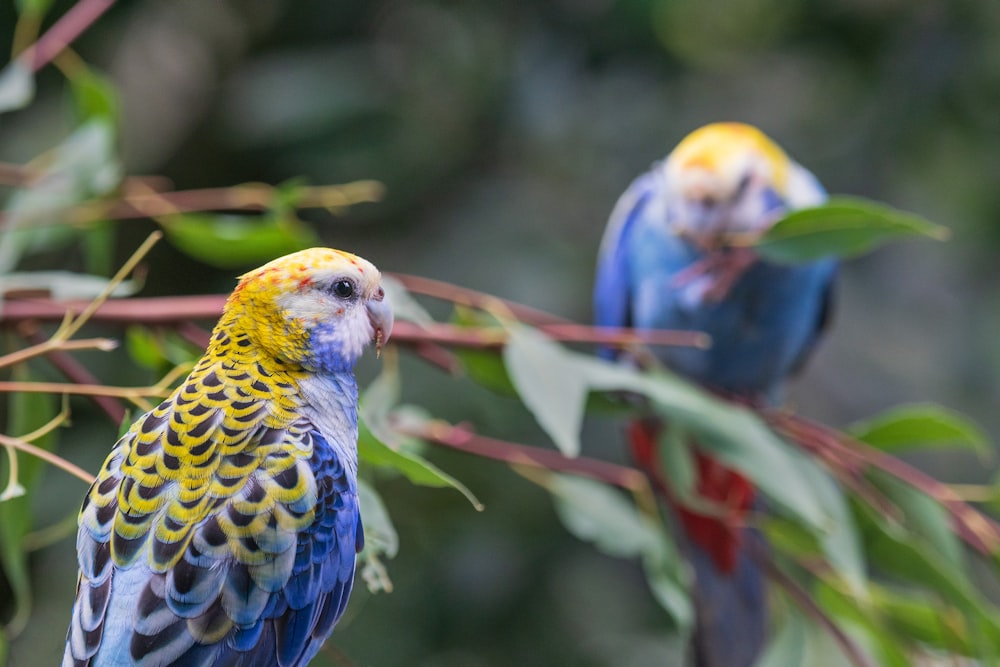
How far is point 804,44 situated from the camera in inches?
113

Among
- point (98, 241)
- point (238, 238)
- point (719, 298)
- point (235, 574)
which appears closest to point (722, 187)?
point (719, 298)

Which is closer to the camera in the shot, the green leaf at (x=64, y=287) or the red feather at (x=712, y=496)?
the green leaf at (x=64, y=287)

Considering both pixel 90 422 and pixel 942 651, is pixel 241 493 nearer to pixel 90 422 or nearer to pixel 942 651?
pixel 942 651

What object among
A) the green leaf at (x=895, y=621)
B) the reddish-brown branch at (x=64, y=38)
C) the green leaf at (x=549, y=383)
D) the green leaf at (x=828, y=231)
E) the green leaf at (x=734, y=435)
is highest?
the reddish-brown branch at (x=64, y=38)

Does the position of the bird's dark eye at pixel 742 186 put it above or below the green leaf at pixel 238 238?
below

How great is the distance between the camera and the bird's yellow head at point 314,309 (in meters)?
0.53

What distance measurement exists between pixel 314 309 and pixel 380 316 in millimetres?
41

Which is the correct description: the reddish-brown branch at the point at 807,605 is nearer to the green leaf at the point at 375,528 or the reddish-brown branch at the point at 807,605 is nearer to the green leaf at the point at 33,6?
the green leaf at the point at 375,528

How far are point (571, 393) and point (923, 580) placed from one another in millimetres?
496

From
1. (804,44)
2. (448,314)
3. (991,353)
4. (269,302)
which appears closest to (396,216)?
(448,314)

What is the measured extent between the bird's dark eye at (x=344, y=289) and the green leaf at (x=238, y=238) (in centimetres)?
Answer: 60

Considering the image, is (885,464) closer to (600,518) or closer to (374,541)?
(600,518)

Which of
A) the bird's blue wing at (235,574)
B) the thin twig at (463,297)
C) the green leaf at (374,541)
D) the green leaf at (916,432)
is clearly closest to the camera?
the bird's blue wing at (235,574)

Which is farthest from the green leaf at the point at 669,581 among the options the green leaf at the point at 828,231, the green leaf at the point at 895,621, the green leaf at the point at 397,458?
the green leaf at the point at 397,458
